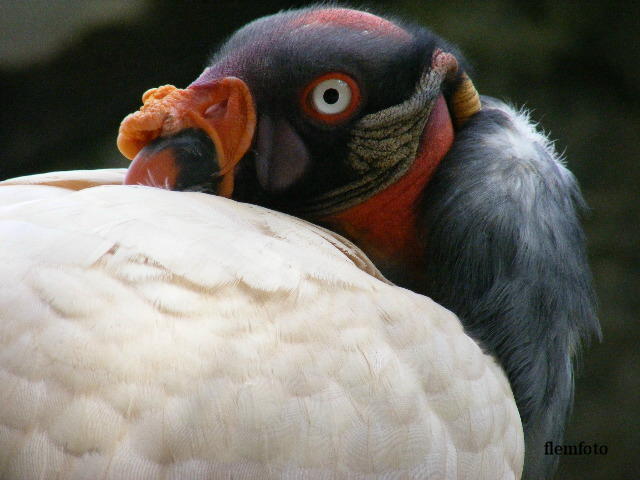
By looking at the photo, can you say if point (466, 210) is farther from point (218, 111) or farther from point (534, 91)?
point (534, 91)

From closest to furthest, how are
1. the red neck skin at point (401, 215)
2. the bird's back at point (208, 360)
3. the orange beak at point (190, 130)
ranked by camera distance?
the bird's back at point (208, 360) → the orange beak at point (190, 130) → the red neck skin at point (401, 215)

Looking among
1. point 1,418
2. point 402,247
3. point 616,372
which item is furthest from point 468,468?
point 616,372

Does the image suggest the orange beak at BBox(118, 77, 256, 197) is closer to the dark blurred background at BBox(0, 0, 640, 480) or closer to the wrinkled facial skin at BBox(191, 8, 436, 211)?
the wrinkled facial skin at BBox(191, 8, 436, 211)

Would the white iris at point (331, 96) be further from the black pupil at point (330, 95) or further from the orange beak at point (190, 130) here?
the orange beak at point (190, 130)

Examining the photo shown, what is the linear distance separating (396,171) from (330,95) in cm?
28

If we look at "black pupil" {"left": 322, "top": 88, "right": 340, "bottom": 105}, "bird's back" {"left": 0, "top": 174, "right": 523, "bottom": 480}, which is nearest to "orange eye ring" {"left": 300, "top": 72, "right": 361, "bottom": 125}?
"black pupil" {"left": 322, "top": 88, "right": 340, "bottom": 105}

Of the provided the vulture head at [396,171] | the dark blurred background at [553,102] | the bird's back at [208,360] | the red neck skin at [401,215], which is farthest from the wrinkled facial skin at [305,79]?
the dark blurred background at [553,102]

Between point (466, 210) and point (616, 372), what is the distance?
3572mm

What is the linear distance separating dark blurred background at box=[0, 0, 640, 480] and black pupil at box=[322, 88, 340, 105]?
303 cm

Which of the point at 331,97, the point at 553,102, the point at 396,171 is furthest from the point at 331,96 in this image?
the point at 553,102

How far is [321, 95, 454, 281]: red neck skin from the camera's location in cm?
228

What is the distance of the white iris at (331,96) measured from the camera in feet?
7.01

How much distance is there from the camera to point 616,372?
5.25 meters

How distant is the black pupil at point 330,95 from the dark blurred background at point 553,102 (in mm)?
3028
